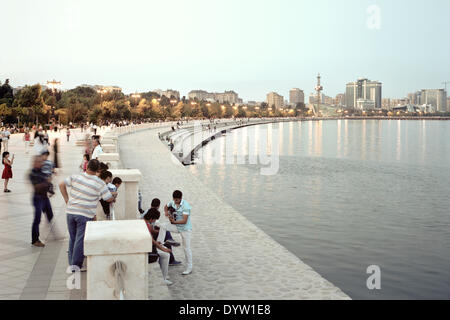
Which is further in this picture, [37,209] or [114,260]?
[37,209]

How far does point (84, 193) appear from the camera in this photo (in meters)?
6.28

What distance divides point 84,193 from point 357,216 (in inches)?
661

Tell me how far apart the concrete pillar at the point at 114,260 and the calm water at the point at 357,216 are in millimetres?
7766

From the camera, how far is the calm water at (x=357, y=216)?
13086 millimetres

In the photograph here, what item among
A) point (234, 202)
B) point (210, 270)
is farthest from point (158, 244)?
point (234, 202)

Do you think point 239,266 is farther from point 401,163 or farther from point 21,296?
point 401,163

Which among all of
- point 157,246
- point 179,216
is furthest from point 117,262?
point 179,216

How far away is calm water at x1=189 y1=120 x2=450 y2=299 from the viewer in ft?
42.9

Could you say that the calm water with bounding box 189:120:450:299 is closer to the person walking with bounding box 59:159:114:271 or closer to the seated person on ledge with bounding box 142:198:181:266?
the seated person on ledge with bounding box 142:198:181:266

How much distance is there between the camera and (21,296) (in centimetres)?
608

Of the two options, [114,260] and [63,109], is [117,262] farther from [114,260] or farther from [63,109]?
[63,109]

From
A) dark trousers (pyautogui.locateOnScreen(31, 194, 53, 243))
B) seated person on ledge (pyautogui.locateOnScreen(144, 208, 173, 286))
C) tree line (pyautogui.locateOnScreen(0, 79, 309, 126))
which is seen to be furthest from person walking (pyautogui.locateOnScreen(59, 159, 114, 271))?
tree line (pyautogui.locateOnScreen(0, 79, 309, 126))

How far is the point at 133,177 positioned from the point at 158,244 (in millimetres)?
2447

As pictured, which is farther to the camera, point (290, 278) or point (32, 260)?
point (290, 278)
